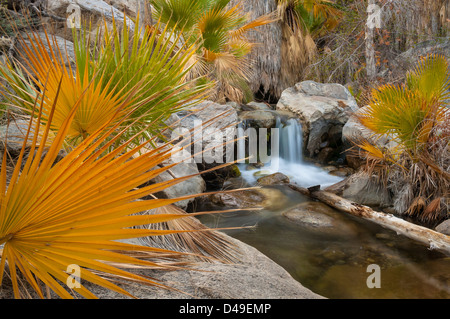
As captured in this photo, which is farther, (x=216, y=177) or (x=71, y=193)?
(x=216, y=177)

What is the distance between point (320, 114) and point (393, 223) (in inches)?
175

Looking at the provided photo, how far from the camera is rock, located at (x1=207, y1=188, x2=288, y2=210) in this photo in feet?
16.1

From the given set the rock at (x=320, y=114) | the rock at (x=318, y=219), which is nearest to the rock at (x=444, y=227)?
the rock at (x=318, y=219)

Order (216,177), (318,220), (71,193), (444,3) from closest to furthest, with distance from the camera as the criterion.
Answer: (71,193) < (318,220) < (216,177) < (444,3)

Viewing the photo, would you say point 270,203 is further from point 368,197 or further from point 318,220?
point 368,197

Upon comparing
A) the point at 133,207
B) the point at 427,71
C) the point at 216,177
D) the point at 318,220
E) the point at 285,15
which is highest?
the point at 285,15

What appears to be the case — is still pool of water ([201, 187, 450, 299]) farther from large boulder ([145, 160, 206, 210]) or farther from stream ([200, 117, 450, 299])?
large boulder ([145, 160, 206, 210])

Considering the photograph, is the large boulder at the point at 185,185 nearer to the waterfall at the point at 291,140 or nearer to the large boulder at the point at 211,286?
the large boulder at the point at 211,286

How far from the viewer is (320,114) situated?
25.4ft

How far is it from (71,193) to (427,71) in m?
4.31

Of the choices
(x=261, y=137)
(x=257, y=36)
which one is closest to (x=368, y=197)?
(x=261, y=137)

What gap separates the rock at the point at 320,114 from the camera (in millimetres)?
7762

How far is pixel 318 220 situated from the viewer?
169 inches

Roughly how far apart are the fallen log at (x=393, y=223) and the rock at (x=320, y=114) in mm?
2973
